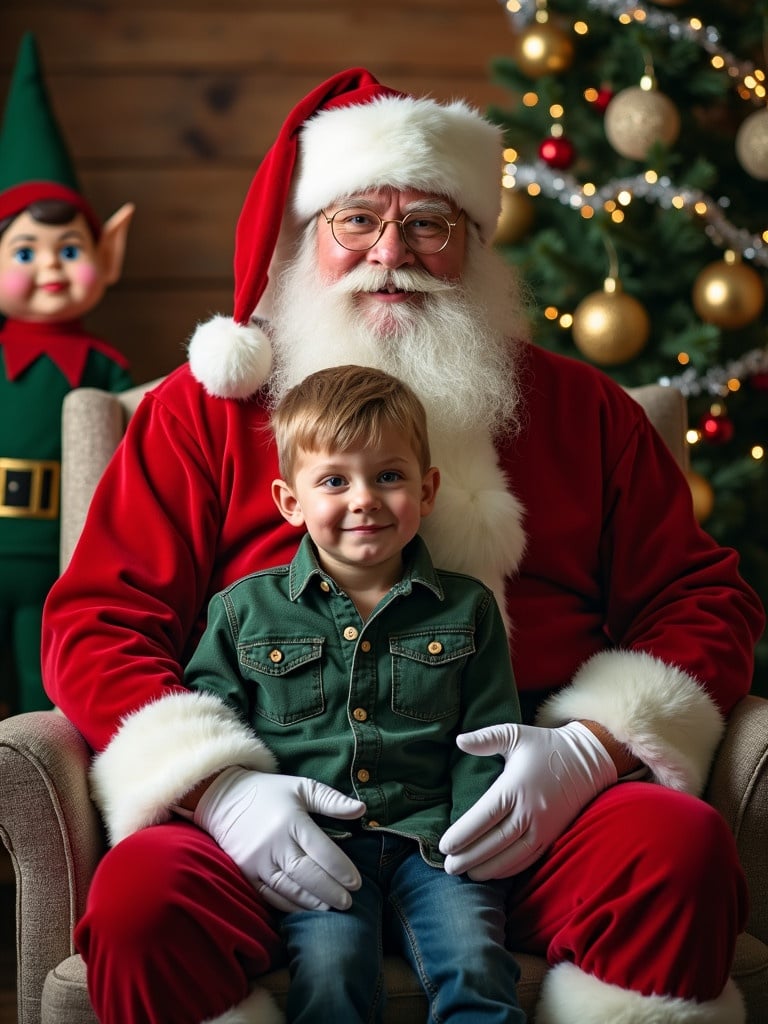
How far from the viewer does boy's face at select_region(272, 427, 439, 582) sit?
158 cm

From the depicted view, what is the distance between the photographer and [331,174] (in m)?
1.99

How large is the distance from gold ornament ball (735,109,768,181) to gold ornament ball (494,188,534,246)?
53 centimetres

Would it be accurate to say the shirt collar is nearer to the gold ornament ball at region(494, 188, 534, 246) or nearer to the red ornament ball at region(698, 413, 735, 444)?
the red ornament ball at region(698, 413, 735, 444)

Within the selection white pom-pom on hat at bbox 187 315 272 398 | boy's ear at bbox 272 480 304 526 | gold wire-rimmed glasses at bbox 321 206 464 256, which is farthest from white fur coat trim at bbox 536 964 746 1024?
gold wire-rimmed glasses at bbox 321 206 464 256

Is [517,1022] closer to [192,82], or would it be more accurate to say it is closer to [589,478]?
[589,478]

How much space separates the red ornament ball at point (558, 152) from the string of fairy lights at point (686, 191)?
2cm

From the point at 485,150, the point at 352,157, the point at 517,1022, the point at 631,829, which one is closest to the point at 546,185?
the point at 485,150

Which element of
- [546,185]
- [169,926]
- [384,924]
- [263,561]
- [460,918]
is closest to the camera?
[169,926]

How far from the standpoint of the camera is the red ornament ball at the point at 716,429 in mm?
2840

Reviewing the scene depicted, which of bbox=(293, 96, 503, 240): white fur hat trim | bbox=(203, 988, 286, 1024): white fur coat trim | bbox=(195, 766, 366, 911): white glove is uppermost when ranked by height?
bbox=(293, 96, 503, 240): white fur hat trim

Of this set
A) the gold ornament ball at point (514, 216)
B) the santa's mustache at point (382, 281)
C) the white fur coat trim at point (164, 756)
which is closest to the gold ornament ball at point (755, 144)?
the gold ornament ball at point (514, 216)

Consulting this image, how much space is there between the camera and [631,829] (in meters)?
1.48

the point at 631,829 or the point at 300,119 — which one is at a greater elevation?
the point at 300,119

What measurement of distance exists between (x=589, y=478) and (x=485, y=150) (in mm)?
629
